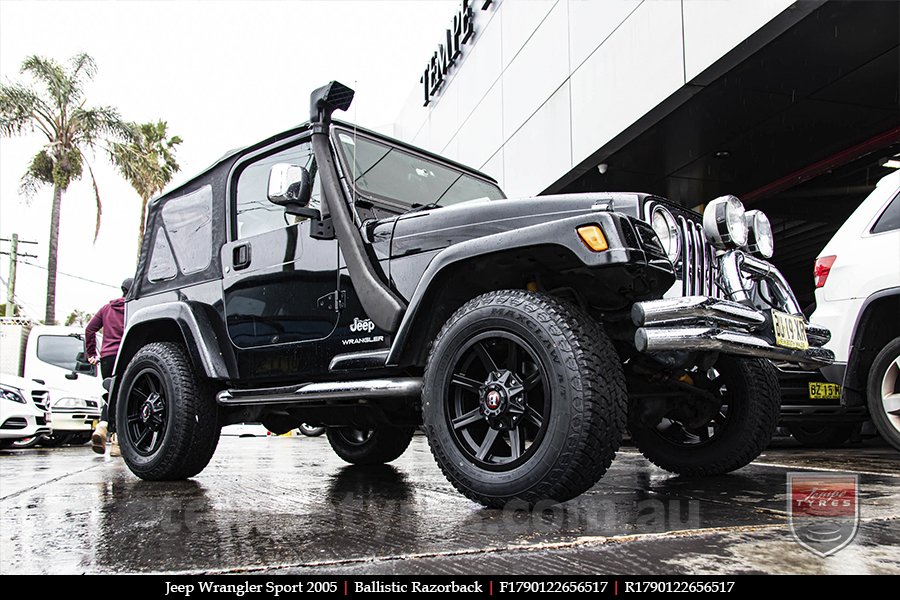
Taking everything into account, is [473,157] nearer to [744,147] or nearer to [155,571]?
[744,147]

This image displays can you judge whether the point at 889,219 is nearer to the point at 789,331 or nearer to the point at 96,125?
the point at 789,331

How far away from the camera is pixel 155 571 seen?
6.07 ft

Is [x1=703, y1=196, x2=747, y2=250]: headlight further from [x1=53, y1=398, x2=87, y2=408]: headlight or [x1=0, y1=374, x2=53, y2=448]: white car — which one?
[x1=53, y1=398, x2=87, y2=408]: headlight

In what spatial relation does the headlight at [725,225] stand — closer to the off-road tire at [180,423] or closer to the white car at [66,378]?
the off-road tire at [180,423]

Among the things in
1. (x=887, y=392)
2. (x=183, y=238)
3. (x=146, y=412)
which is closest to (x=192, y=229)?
(x=183, y=238)

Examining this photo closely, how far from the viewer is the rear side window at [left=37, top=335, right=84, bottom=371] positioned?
38.0ft

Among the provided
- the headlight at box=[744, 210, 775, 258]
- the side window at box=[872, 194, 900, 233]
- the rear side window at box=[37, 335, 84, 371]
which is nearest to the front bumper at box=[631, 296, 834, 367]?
the headlight at box=[744, 210, 775, 258]

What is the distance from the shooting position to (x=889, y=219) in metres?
4.87

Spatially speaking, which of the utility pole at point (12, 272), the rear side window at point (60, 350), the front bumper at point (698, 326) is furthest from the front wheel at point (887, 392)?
the utility pole at point (12, 272)

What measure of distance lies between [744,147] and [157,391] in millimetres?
7766

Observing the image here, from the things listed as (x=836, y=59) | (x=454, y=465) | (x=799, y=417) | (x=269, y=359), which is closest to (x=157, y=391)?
(x=269, y=359)

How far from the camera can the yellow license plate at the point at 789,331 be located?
3.00 m

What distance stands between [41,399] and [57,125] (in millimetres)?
15432

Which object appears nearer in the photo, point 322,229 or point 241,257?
point 322,229
